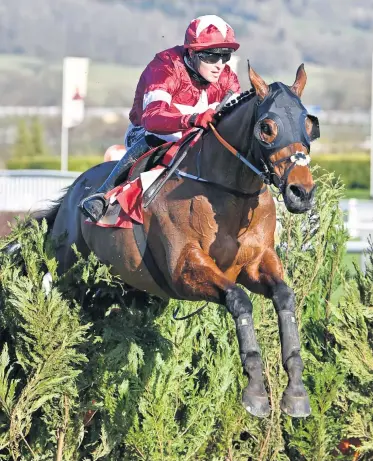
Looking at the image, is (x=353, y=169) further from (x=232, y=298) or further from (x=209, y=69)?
(x=232, y=298)

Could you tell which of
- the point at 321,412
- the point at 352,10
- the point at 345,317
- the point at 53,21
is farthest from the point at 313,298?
the point at 352,10

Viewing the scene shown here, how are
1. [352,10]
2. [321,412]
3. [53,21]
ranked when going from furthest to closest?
[352,10], [53,21], [321,412]

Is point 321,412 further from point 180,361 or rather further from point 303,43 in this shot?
point 303,43

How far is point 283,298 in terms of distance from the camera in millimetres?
5016

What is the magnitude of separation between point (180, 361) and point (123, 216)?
0.94 meters

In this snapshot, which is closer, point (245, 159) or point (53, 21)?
point (245, 159)

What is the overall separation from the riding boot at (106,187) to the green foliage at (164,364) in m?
0.32

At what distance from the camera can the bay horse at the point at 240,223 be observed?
15.5ft

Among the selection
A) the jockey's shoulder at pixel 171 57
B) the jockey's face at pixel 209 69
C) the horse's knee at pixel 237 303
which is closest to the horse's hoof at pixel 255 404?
the horse's knee at pixel 237 303

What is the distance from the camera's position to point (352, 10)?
3425 inches

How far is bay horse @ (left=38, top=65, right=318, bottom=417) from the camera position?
4719mm

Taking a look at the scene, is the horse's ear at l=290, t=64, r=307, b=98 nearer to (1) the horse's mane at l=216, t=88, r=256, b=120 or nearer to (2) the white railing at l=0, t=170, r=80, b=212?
(1) the horse's mane at l=216, t=88, r=256, b=120

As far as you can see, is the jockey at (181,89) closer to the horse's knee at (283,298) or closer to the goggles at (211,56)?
the goggles at (211,56)

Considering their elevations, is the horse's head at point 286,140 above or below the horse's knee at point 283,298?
above
